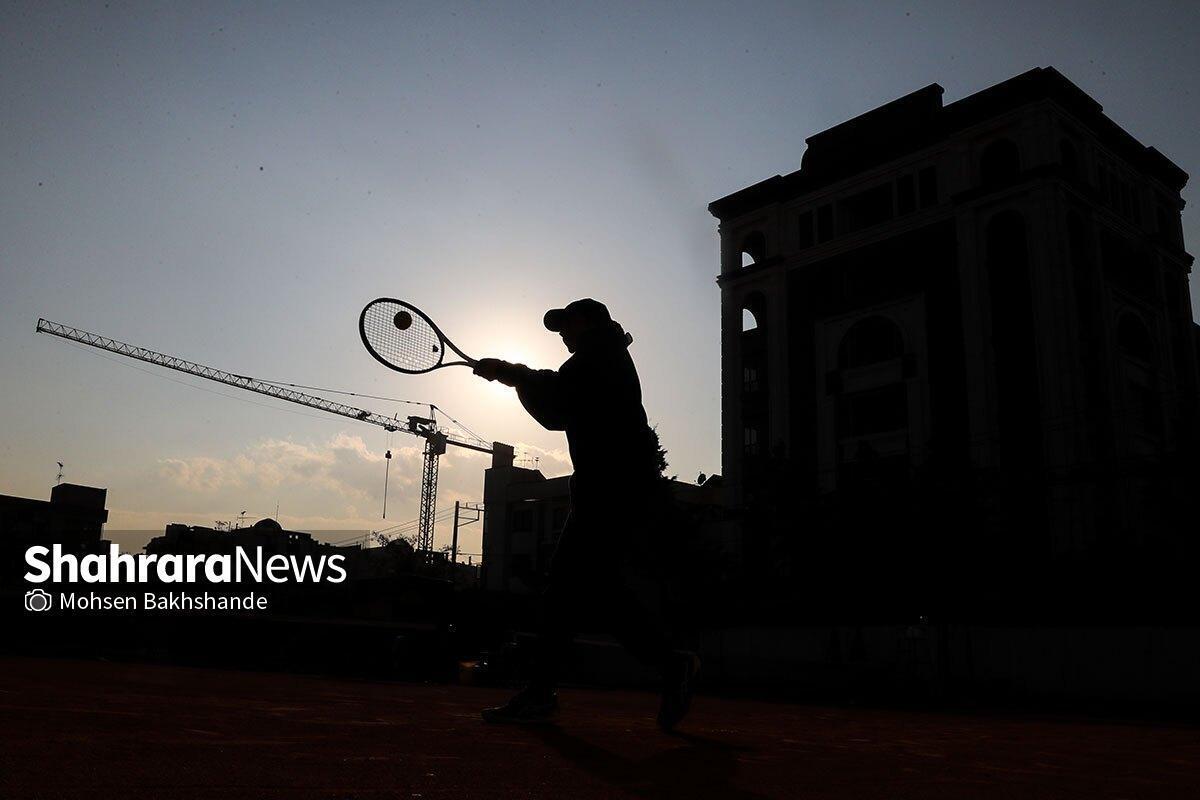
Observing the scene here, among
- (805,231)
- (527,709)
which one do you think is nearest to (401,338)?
(527,709)

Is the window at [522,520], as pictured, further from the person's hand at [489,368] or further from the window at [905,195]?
the person's hand at [489,368]

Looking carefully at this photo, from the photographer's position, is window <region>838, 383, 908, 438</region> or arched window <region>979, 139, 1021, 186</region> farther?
window <region>838, 383, 908, 438</region>

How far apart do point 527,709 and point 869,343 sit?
116 feet

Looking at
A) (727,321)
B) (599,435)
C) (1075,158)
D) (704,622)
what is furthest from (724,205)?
(599,435)

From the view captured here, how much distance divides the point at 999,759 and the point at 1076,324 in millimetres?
32451

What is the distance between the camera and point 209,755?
2943 mm

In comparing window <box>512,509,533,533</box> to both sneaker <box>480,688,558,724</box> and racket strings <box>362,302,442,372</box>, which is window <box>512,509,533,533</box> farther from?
sneaker <box>480,688,558,724</box>

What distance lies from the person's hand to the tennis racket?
203 centimetres

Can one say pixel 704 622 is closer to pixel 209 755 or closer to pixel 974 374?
pixel 974 374

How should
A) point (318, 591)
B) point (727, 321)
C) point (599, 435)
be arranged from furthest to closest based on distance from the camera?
point (318, 591) → point (727, 321) → point (599, 435)

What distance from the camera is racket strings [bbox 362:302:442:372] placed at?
740 centimetres

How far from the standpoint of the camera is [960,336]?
34844 millimetres

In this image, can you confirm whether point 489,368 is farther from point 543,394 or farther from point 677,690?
point 677,690

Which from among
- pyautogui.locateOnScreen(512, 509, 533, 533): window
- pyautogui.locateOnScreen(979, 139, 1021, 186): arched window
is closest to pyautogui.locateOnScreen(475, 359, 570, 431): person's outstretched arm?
pyautogui.locateOnScreen(979, 139, 1021, 186): arched window
